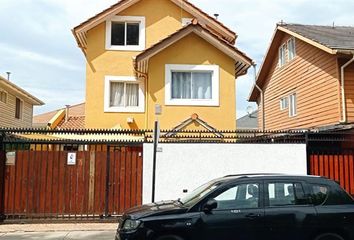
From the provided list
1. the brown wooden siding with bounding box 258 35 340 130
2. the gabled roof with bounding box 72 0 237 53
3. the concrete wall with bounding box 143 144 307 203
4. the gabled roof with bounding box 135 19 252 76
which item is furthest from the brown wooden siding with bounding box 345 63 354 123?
the gabled roof with bounding box 72 0 237 53

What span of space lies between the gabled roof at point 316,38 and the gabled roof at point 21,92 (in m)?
14.4

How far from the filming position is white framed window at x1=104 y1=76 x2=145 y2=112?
1920cm

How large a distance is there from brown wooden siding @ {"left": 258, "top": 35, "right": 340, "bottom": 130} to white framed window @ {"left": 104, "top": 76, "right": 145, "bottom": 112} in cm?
755

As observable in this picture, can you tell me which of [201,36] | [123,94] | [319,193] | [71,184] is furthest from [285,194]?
[123,94]

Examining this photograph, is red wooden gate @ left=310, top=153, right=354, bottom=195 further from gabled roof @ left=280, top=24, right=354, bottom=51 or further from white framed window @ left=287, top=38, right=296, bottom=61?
white framed window @ left=287, top=38, right=296, bottom=61

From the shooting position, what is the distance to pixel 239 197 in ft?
26.1

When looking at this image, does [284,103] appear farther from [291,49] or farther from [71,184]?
[71,184]

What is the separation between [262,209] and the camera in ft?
25.6

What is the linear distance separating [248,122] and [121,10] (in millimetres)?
21487

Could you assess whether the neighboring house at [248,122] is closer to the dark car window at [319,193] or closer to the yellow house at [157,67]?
the yellow house at [157,67]

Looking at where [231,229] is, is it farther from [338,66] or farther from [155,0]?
[155,0]

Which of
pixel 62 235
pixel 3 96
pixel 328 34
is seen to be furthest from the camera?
pixel 3 96

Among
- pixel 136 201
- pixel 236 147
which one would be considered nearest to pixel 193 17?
pixel 236 147

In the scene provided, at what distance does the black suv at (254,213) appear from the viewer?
753 centimetres
